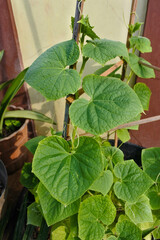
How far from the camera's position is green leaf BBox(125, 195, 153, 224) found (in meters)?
0.64

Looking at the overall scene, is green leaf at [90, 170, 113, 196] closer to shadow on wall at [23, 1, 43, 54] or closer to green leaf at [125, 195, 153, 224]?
green leaf at [125, 195, 153, 224]

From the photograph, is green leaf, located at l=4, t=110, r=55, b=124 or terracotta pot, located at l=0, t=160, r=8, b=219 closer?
terracotta pot, located at l=0, t=160, r=8, b=219

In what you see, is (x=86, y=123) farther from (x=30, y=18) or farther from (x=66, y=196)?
(x=30, y=18)

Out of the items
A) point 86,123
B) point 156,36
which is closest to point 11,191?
point 86,123

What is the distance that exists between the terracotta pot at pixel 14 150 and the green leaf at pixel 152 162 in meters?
0.74

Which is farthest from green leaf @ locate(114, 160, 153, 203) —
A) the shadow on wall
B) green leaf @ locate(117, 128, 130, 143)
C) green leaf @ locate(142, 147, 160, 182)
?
the shadow on wall

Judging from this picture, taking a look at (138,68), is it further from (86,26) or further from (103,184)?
(103,184)

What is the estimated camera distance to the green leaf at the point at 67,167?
0.48 meters

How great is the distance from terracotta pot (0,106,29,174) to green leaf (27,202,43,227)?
1.74ft

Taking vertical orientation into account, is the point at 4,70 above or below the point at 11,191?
above

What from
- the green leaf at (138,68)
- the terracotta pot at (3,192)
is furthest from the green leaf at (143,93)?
the terracotta pot at (3,192)

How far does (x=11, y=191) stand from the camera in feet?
4.35

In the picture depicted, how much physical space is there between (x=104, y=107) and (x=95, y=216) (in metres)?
0.33

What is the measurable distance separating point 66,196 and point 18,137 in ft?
2.88
